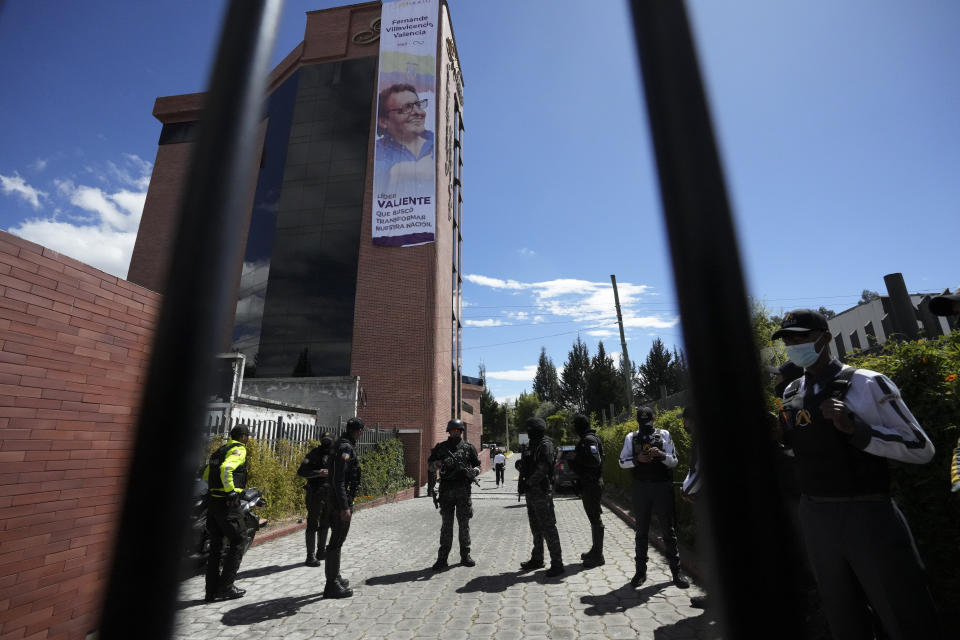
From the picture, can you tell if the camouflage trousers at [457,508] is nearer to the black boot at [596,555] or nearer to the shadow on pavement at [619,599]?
the black boot at [596,555]

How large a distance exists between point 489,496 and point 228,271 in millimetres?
16601

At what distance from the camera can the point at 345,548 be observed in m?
7.25

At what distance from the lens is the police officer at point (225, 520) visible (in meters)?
4.87

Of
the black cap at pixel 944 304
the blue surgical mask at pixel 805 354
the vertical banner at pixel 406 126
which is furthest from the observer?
the vertical banner at pixel 406 126

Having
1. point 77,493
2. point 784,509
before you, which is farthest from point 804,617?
point 77,493

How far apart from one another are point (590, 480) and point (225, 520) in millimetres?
4324

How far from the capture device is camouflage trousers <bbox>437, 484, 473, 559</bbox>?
19.7 feet

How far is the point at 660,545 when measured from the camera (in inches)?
259

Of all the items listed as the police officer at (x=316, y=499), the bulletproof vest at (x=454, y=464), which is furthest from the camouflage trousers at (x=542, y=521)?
the police officer at (x=316, y=499)

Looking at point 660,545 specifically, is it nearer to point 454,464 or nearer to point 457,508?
point 457,508

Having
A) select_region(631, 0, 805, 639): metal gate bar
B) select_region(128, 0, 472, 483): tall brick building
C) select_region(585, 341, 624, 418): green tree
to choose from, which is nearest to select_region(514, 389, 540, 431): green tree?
select_region(585, 341, 624, 418): green tree

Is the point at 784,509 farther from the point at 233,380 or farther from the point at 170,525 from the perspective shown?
the point at 233,380

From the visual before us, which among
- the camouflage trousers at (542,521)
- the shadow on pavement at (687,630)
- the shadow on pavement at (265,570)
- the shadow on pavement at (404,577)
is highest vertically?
the camouflage trousers at (542,521)

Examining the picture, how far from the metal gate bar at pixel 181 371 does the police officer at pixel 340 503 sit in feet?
15.8
